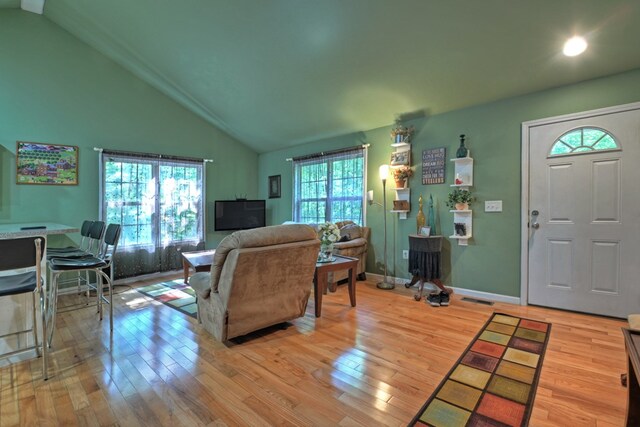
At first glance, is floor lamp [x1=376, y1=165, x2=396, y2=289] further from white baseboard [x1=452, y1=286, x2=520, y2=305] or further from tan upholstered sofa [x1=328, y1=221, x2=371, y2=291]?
white baseboard [x1=452, y1=286, x2=520, y2=305]

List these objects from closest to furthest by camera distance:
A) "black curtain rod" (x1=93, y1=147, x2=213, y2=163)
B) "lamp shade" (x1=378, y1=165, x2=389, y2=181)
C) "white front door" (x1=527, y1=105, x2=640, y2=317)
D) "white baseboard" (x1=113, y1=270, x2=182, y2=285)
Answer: "white front door" (x1=527, y1=105, x2=640, y2=317), "lamp shade" (x1=378, y1=165, x2=389, y2=181), "black curtain rod" (x1=93, y1=147, x2=213, y2=163), "white baseboard" (x1=113, y1=270, x2=182, y2=285)

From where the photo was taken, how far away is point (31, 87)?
3.89 meters

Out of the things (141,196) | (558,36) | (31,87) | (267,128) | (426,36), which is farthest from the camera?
(267,128)

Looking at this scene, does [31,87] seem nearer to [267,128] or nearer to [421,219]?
[267,128]

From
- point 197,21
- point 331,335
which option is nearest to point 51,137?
point 197,21

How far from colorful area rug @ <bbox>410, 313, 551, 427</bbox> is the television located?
14.5 ft

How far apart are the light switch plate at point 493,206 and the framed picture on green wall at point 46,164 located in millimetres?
5500

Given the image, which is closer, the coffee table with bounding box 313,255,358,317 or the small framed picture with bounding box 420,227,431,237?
the coffee table with bounding box 313,255,358,317

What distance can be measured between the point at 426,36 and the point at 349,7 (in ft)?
2.58

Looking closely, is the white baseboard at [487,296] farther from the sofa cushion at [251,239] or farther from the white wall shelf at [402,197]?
the sofa cushion at [251,239]

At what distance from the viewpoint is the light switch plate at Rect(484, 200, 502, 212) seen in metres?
3.54

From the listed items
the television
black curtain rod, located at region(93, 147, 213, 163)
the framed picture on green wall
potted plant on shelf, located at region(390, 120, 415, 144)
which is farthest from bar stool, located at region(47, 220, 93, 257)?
potted plant on shelf, located at region(390, 120, 415, 144)

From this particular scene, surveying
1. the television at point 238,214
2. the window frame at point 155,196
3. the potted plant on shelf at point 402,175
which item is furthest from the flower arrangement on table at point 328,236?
the window frame at point 155,196

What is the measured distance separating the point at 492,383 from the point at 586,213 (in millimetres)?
2272
